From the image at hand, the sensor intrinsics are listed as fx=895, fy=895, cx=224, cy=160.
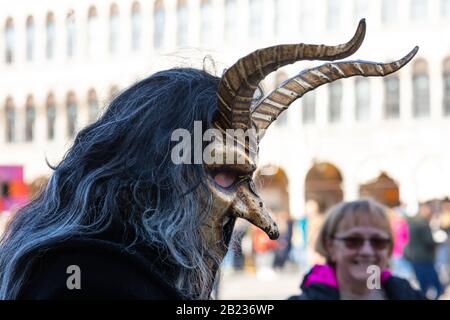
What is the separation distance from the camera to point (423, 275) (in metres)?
11.3

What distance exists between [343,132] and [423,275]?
67.1 feet

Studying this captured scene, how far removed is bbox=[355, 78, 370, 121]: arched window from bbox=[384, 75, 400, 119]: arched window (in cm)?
63

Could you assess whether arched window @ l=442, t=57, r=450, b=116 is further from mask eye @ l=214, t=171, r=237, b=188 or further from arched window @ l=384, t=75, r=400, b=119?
mask eye @ l=214, t=171, r=237, b=188

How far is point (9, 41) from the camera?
35.8 m

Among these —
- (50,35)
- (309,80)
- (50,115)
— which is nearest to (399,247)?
(309,80)

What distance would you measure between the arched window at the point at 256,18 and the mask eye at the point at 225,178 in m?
31.8

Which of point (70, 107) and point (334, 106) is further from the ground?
point (70, 107)

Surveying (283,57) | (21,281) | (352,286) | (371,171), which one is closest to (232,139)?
(283,57)

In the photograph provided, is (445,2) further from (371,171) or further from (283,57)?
(283,57)

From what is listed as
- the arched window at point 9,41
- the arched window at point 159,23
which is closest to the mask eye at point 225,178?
the arched window at point 159,23

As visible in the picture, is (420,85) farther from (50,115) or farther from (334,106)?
(50,115)

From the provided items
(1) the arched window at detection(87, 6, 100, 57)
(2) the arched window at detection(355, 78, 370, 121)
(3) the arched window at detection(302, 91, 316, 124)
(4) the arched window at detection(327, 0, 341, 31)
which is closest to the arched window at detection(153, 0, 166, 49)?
(1) the arched window at detection(87, 6, 100, 57)

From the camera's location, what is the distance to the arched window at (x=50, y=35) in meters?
34.9

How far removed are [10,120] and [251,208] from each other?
36.2 meters
